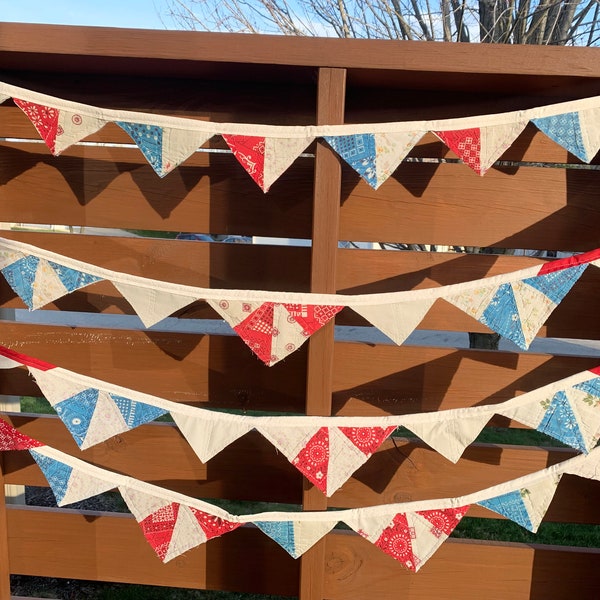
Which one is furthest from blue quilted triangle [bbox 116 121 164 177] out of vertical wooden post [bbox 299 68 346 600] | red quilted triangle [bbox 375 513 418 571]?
red quilted triangle [bbox 375 513 418 571]

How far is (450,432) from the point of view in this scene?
171cm

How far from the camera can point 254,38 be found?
1621mm

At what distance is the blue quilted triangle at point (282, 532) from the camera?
5.90 ft

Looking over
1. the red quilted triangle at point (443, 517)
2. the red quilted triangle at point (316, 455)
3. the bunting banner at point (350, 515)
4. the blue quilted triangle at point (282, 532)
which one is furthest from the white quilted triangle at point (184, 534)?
the red quilted triangle at point (443, 517)

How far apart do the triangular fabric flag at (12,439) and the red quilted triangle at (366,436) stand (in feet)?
3.37

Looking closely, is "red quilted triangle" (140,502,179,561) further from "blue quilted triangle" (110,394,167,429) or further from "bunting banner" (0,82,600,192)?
"bunting banner" (0,82,600,192)

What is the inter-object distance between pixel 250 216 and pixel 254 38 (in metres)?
0.55

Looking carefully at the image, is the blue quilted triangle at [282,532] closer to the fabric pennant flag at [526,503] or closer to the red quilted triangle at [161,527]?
the red quilted triangle at [161,527]

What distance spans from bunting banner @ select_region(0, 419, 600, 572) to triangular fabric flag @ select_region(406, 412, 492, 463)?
0.65ft

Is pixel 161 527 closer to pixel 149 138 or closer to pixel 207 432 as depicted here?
pixel 207 432

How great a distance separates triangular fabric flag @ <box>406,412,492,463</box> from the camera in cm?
171

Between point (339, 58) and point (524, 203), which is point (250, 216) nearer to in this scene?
point (339, 58)

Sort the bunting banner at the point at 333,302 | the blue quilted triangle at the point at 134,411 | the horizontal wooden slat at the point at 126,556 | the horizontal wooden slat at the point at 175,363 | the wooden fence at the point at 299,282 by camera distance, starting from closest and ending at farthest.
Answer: the bunting banner at the point at 333,302, the blue quilted triangle at the point at 134,411, the wooden fence at the point at 299,282, the horizontal wooden slat at the point at 175,363, the horizontal wooden slat at the point at 126,556

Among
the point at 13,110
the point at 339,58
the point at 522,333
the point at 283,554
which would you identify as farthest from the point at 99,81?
the point at 283,554
